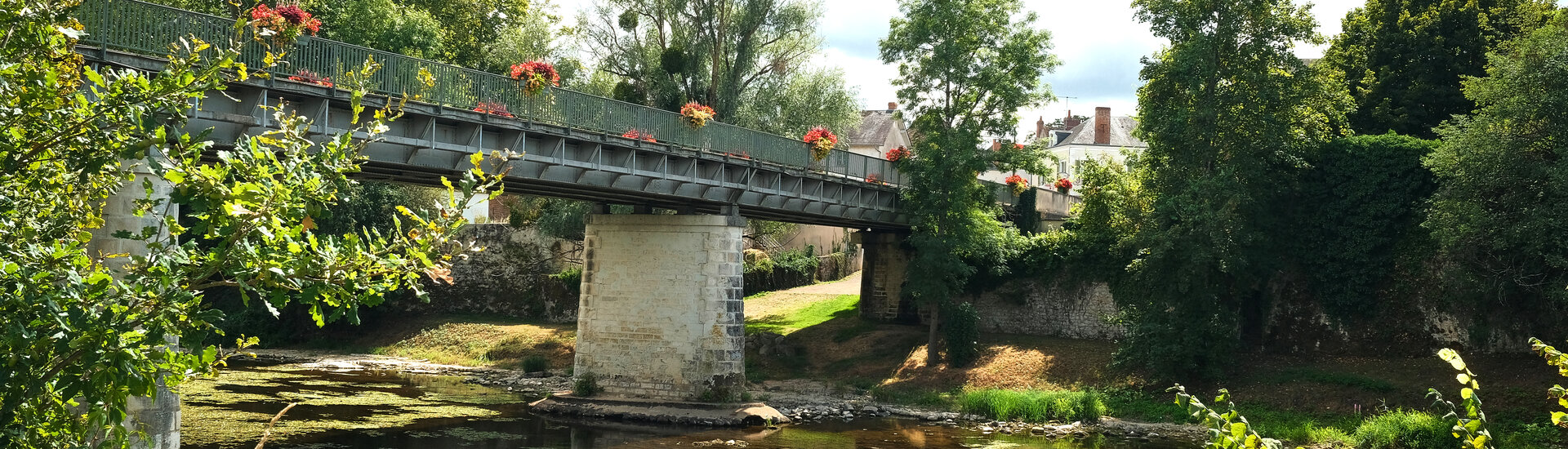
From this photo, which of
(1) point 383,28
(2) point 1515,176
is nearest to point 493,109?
(2) point 1515,176

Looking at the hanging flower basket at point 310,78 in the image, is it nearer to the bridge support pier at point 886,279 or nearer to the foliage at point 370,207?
the foliage at point 370,207

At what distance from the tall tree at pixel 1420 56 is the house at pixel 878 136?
29.8 metres

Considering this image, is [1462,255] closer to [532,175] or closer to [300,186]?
[532,175]

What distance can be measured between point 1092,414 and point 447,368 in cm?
1964

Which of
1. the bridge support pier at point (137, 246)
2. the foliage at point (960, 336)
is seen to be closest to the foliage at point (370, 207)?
the foliage at point (960, 336)

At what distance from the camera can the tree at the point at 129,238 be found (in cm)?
475

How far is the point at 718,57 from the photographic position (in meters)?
39.4

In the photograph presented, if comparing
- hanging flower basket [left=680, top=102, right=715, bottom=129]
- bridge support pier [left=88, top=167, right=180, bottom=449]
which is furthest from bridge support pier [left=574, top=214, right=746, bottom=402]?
bridge support pier [left=88, top=167, right=180, bottom=449]

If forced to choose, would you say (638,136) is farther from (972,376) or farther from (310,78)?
(972,376)

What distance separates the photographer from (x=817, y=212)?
31844mm

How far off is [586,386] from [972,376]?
33.7 ft

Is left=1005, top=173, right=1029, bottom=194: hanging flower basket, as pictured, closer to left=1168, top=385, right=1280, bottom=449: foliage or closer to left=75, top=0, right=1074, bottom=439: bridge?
left=75, top=0, right=1074, bottom=439: bridge

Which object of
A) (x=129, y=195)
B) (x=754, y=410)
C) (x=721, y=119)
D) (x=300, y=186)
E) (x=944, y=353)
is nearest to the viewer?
(x=300, y=186)

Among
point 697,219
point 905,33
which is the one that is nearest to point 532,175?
point 697,219
